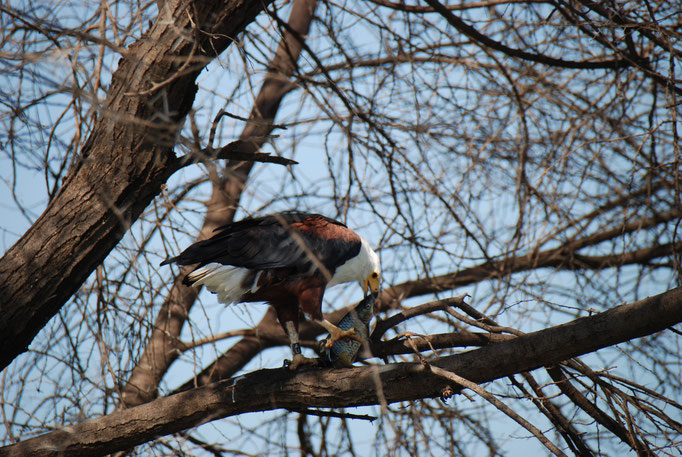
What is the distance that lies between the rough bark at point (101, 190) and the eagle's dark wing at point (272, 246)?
468mm

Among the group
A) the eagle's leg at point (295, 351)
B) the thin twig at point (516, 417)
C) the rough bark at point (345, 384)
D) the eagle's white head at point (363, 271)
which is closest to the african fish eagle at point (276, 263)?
the eagle's leg at point (295, 351)

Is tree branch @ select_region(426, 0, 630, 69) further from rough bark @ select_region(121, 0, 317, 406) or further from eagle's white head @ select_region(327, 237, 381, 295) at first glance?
eagle's white head @ select_region(327, 237, 381, 295)

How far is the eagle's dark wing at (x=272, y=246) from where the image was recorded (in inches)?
116

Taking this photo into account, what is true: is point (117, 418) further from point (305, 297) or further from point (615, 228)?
point (615, 228)

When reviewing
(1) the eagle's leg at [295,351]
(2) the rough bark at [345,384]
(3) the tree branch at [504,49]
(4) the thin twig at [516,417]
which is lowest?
(4) the thin twig at [516,417]

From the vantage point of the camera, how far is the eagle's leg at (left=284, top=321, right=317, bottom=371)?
2.93 metres

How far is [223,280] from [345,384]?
0.98 metres

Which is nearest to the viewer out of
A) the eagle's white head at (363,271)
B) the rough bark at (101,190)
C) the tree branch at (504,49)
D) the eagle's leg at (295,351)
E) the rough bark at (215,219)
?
the rough bark at (101,190)

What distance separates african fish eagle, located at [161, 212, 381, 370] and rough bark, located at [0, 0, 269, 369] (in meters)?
0.47

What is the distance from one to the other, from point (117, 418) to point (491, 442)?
1890mm

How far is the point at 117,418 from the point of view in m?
2.49

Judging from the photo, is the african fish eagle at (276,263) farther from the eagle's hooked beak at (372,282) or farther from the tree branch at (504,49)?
the tree branch at (504,49)

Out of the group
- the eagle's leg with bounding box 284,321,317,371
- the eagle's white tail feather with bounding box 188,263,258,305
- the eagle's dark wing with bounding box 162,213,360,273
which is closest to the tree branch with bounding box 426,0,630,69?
the eagle's dark wing with bounding box 162,213,360,273

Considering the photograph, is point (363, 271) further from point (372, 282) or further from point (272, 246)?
point (272, 246)
